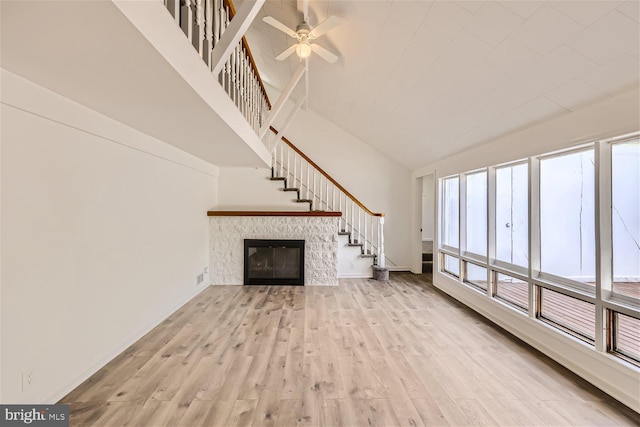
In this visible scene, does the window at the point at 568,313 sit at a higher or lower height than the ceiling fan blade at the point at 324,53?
lower

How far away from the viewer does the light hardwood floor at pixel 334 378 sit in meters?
1.79

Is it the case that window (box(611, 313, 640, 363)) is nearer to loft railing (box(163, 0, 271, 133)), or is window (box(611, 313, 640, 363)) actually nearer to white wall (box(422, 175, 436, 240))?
loft railing (box(163, 0, 271, 133))

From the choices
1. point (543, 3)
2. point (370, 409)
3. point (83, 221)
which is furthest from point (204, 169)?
point (543, 3)

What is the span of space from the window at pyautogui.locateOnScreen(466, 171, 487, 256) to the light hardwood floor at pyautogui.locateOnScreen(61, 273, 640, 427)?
38.9 inches

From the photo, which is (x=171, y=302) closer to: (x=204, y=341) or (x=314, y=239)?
(x=204, y=341)

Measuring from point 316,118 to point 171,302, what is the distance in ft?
14.7

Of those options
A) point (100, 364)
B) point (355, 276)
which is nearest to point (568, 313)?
point (355, 276)

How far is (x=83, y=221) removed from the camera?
2.14m

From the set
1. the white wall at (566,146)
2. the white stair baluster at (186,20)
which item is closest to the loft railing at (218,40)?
the white stair baluster at (186,20)

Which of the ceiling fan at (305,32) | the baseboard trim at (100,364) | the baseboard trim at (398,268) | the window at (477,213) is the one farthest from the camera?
the baseboard trim at (398,268)

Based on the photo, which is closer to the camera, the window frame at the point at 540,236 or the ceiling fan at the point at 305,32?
the window frame at the point at 540,236

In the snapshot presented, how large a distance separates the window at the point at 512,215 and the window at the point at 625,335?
1026 millimetres

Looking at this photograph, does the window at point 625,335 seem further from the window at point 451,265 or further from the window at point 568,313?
the window at point 451,265

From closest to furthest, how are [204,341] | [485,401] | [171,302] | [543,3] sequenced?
[543,3] < [485,401] < [204,341] < [171,302]
